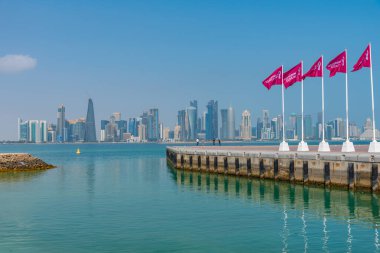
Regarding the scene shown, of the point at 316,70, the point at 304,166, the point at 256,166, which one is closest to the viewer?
the point at 304,166

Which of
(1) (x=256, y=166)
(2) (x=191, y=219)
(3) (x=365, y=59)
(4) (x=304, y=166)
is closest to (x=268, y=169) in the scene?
(1) (x=256, y=166)

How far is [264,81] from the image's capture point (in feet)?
179

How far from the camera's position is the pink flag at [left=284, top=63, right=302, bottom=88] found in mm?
50938

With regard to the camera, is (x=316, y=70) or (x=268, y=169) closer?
(x=316, y=70)

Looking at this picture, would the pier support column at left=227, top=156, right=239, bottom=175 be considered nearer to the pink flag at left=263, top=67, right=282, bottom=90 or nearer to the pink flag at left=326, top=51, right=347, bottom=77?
the pink flag at left=263, top=67, right=282, bottom=90

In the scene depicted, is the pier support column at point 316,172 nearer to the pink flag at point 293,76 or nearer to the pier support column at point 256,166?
the pier support column at point 256,166

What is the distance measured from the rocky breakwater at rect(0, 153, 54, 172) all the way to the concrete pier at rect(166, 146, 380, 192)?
29.1 metres

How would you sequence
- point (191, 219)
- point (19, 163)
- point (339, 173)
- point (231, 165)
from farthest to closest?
point (19, 163) < point (231, 165) < point (339, 173) < point (191, 219)

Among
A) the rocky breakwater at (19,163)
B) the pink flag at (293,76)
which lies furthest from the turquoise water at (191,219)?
the rocky breakwater at (19,163)

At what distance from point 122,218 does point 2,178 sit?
36.7 m

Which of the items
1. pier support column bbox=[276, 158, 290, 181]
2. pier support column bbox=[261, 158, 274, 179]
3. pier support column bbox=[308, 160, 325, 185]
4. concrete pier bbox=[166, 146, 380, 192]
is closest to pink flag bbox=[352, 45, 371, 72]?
concrete pier bbox=[166, 146, 380, 192]

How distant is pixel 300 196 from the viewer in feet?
128

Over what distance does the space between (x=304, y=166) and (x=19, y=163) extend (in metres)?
49.2

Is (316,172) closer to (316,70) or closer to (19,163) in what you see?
(316,70)
